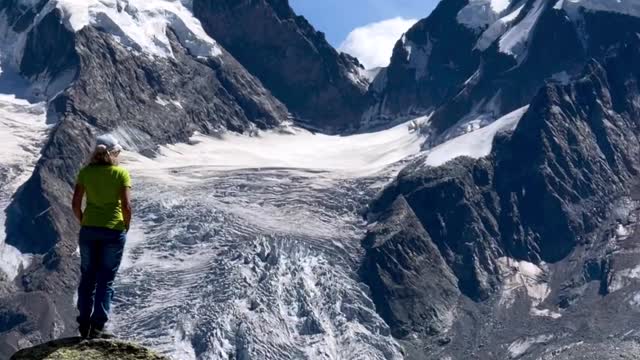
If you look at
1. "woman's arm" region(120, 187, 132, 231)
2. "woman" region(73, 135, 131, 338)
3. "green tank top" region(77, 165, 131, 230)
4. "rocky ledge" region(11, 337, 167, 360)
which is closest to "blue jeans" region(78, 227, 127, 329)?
"woman" region(73, 135, 131, 338)

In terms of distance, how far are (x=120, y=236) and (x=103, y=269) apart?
667mm

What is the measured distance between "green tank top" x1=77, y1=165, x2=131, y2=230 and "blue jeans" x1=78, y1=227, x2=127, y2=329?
20cm

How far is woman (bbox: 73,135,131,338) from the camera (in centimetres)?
3362

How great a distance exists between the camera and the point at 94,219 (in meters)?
33.8

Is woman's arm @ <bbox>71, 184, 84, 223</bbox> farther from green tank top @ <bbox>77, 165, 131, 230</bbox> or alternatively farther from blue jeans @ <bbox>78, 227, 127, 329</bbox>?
blue jeans @ <bbox>78, 227, 127, 329</bbox>

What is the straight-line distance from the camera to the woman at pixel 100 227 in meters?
33.6

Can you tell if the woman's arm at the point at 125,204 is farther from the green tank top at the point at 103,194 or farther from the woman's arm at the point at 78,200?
the woman's arm at the point at 78,200

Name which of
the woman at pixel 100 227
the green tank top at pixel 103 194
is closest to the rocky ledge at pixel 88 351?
the woman at pixel 100 227

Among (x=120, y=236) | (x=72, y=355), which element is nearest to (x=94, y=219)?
(x=120, y=236)

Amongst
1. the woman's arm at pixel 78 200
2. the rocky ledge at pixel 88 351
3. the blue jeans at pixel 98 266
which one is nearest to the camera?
the rocky ledge at pixel 88 351

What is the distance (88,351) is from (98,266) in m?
2.05

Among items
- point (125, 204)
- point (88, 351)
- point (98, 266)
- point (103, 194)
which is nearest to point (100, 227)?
point (103, 194)

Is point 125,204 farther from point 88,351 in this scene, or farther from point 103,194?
point 88,351

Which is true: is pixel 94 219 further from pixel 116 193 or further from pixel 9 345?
pixel 9 345
